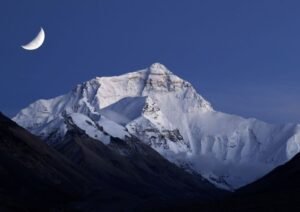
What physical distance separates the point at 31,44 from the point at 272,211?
193 ft

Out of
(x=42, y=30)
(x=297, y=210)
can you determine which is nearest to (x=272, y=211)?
(x=297, y=210)

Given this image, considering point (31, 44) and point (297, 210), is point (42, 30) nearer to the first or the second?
point (31, 44)

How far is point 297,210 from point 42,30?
60680 mm

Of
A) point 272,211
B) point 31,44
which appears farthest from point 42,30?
point 272,211

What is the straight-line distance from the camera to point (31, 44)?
608 feet

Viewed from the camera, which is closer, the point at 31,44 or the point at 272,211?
the point at 31,44

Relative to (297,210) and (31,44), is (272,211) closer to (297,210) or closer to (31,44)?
(297,210)

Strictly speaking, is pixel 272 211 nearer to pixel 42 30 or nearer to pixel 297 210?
pixel 297 210

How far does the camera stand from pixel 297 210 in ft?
637

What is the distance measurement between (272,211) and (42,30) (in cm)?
5852
